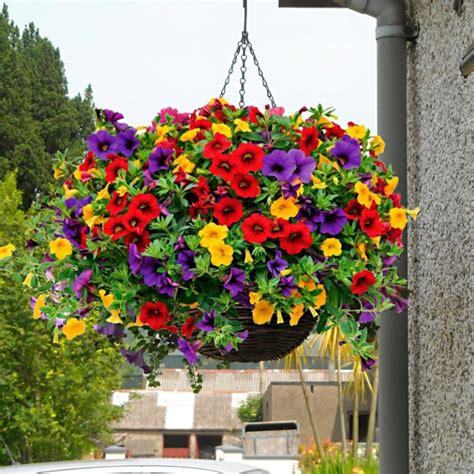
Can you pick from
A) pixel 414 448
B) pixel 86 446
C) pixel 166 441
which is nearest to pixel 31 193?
pixel 86 446

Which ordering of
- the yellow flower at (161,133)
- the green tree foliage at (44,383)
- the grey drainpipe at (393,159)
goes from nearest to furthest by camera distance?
the yellow flower at (161,133)
the grey drainpipe at (393,159)
the green tree foliage at (44,383)

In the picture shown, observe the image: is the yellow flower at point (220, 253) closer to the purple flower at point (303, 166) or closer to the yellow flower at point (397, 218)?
the purple flower at point (303, 166)

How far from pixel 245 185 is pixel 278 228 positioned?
0.12 m

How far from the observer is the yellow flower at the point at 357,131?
2258mm

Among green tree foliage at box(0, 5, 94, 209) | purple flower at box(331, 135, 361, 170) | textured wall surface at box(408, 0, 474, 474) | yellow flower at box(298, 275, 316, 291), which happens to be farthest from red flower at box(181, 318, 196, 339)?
green tree foliage at box(0, 5, 94, 209)

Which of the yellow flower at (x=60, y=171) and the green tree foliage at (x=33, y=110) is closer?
the yellow flower at (x=60, y=171)

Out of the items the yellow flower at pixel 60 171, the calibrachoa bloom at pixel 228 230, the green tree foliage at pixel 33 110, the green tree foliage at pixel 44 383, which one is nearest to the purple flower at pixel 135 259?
the calibrachoa bloom at pixel 228 230

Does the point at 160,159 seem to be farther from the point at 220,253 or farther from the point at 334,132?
the point at 334,132

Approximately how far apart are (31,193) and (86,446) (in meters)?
11.5

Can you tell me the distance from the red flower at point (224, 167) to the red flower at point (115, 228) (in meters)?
0.22

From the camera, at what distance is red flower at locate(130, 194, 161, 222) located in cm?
209

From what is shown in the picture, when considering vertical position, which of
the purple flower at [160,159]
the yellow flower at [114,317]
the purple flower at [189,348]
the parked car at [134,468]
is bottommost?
the parked car at [134,468]

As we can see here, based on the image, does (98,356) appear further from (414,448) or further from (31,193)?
(414,448)

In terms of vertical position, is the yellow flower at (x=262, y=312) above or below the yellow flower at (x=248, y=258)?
below
